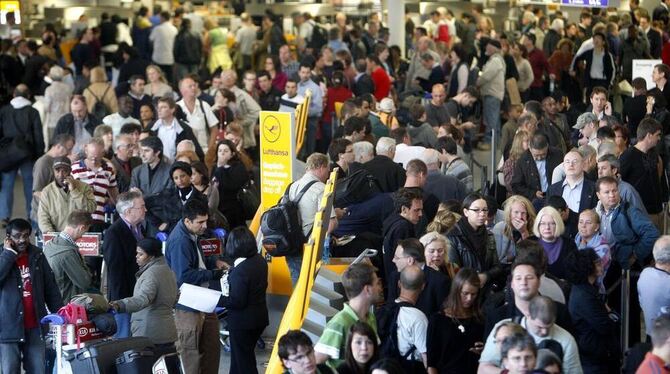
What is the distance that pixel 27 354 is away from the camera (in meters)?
9.49

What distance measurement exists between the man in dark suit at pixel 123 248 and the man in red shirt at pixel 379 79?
8.74 m

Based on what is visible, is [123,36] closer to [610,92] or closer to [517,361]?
[610,92]

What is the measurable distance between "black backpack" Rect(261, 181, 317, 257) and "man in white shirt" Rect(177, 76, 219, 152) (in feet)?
14.9

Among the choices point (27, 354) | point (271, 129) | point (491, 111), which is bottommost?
point (491, 111)

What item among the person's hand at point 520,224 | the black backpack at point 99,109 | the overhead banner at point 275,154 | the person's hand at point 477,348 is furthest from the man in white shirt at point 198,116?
the person's hand at point 477,348

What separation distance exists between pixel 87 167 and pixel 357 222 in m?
2.74

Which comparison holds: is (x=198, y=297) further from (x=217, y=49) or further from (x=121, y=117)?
(x=217, y=49)

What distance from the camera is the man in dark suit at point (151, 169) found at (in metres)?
12.2

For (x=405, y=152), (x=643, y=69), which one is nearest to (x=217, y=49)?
(x=643, y=69)

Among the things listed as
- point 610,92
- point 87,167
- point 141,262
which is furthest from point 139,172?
point 610,92

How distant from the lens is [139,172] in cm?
1231

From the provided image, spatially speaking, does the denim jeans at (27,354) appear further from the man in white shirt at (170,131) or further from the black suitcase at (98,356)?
the man in white shirt at (170,131)

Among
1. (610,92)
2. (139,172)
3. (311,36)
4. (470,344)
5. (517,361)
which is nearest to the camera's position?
(517,361)

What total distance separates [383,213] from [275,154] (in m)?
1.40
